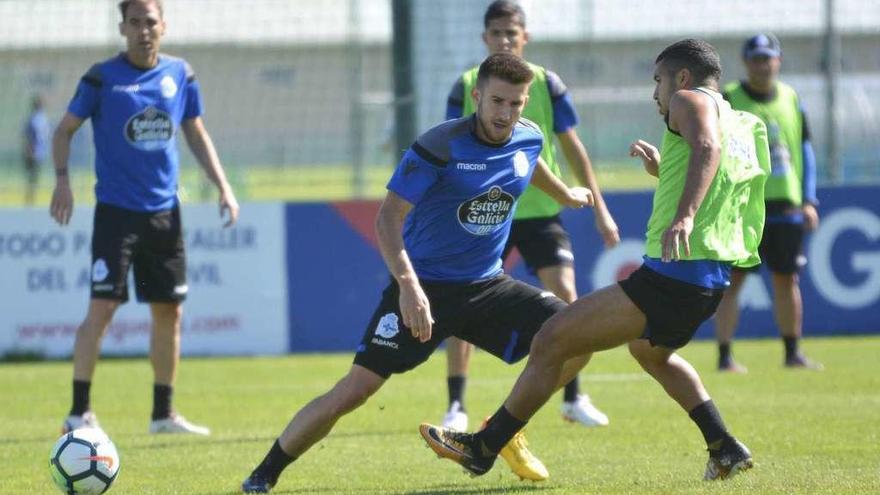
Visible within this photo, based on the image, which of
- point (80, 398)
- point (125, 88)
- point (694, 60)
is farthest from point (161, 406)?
point (694, 60)

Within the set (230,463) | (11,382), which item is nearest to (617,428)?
(230,463)

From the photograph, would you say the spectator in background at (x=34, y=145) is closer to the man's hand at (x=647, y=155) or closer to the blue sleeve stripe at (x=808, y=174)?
the blue sleeve stripe at (x=808, y=174)

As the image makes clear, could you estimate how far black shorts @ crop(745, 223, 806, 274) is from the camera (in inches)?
488

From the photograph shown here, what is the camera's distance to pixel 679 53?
6.52 meters

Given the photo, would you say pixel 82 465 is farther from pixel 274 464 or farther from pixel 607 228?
pixel 607 228

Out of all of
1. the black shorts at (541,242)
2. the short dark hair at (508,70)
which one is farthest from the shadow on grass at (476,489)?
the black shorts at (541,242)

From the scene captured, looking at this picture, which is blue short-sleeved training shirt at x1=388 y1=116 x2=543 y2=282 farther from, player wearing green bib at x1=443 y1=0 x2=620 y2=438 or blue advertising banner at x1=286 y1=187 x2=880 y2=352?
blue advertising banner at x1=286 y1=187 x2=880 y2=352

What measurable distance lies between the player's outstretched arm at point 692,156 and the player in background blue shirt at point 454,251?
0.69 m

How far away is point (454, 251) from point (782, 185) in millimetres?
6005

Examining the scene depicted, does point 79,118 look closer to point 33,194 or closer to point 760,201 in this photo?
point 760,201

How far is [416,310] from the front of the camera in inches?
249

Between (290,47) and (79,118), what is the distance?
7154 millimetres

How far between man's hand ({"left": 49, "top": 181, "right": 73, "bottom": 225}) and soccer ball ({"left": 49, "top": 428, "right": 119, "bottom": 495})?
8.67ft

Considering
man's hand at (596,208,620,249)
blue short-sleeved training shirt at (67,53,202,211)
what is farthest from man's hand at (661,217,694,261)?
blue short-sleeved training shirt at (67,53,202,211)
